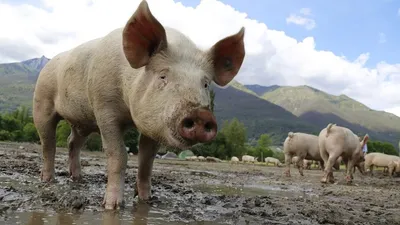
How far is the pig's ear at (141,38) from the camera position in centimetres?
416

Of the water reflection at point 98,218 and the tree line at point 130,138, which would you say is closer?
the water reflection at point 98,218

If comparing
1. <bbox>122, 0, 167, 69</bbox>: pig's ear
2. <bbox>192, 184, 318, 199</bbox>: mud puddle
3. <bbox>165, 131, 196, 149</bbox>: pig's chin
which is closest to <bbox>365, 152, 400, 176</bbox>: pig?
<bbox>192, 184, 318, 199</bbox>: mud puddle

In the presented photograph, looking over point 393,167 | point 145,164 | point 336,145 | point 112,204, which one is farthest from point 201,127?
point 393,167

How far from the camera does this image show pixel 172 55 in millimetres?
4238

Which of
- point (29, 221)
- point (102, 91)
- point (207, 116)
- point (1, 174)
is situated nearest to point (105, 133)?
point (102, 91)

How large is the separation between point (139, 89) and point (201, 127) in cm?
118

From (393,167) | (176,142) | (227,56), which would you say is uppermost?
(227,56)

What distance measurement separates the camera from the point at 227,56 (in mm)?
4742

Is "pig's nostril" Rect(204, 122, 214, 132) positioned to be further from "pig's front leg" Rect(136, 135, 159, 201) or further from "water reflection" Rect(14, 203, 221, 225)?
"pig's front leg" Rect(136, 135, 159, 201)

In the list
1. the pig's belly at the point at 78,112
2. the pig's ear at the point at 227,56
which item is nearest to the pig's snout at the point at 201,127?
the pig's ear at the point at 227,56

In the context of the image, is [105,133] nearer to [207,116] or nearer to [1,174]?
[207,116]

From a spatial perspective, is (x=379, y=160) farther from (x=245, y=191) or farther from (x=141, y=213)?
(x=141, y=213)

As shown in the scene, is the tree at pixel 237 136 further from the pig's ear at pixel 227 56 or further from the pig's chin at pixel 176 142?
the pig's chin at pixel 176 142

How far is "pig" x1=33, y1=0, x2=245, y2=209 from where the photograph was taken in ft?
12.0
